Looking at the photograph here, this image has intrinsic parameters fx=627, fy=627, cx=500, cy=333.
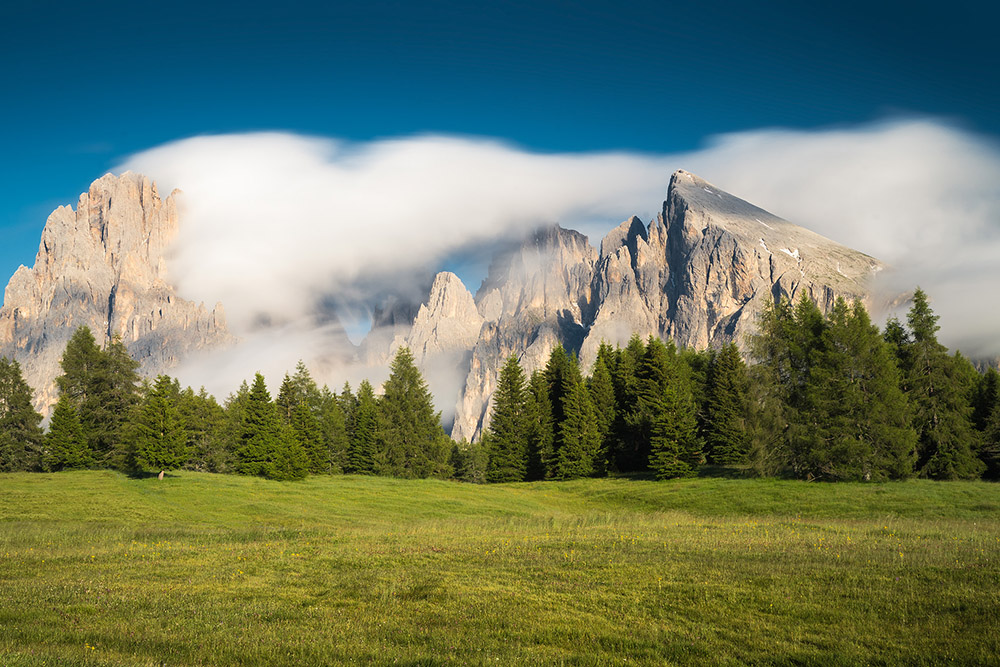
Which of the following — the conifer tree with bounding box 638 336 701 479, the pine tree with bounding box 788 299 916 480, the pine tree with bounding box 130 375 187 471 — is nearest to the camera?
the pine tree with bounding box 788 299 916 480

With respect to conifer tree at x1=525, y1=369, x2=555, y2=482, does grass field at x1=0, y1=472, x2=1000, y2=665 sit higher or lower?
lower

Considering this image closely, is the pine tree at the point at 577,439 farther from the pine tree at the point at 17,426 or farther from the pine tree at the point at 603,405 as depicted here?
the pine tree at the point at 17,426

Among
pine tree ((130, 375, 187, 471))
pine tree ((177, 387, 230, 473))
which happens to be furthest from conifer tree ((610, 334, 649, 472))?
pine tree ((177, 387, 230, 473))

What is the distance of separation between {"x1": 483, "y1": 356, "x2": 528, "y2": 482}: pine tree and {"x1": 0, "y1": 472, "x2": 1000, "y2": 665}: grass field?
44.7 metres

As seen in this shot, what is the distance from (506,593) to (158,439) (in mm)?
45816

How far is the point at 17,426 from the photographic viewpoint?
71.6 meters

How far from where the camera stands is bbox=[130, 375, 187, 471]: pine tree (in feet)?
165

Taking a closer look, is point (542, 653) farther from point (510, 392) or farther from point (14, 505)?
point (510, 392)

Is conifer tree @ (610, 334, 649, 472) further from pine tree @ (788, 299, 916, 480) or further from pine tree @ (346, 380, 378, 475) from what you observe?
pine tree @ (346, 380, 378, 475)

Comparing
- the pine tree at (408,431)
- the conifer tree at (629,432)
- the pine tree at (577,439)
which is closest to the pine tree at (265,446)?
the pine tree at (408,431)

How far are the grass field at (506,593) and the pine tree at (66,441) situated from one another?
3759cm

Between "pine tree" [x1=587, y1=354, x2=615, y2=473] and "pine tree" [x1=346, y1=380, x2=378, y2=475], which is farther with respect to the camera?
"pine tree" [x1=346, y1=380, x2=378, y2=475]

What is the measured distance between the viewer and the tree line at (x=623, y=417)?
49500mm

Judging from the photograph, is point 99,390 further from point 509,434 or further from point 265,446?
point 509,434
